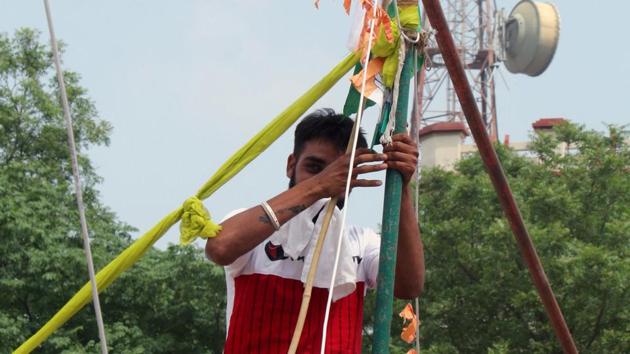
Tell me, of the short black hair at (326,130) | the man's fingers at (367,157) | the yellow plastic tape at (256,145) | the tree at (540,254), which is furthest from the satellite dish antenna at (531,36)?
the man's fingers at (367,157)

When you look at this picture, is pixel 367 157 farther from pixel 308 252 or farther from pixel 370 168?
pixel 308 252

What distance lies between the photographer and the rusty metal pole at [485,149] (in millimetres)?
2027

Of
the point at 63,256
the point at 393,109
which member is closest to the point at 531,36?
the point at 63,256

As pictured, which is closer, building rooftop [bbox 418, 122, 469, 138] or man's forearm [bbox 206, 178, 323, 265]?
man's forearm [bbox 206, 178, 323, 265]

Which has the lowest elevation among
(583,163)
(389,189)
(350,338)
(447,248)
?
(350,338)

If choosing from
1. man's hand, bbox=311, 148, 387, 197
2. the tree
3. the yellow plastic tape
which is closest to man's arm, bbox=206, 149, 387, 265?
man's hand, bbox=311, 148, 387, 197

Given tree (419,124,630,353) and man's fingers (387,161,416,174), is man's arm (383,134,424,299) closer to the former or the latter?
man's fingers (387,161,416,174)

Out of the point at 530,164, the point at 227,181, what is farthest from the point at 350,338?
the point at 530,164

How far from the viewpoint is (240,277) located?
6.89ft

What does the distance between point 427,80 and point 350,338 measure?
15.8 meters

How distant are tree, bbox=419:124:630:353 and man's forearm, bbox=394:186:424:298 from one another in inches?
268

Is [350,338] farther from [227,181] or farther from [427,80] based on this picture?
[427,80]

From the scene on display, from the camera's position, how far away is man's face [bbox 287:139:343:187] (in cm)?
214

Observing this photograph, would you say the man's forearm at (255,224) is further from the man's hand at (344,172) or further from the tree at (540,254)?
the tree at (540,254)
